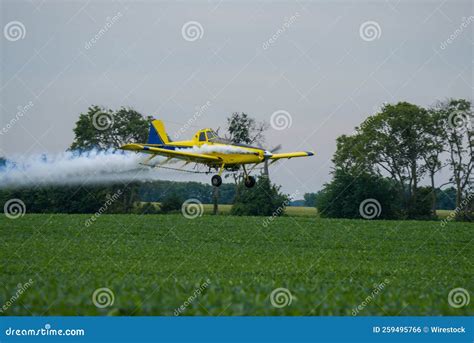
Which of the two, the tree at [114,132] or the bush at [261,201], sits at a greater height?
the tree at [114,132]
